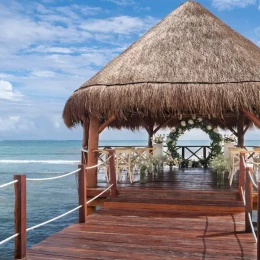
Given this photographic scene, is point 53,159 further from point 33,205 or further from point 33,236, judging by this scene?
point 33,236

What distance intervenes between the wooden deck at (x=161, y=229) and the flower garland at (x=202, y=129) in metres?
3.53

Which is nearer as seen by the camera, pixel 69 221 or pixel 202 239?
pixel 202 239

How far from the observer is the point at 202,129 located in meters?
12.0

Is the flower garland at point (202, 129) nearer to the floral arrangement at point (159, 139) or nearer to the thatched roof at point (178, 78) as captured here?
the floral arrangement at point (159, 139)

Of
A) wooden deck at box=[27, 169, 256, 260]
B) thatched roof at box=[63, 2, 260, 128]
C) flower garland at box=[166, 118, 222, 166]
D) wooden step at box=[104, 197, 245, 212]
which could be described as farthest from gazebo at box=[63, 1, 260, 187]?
flower garland at box=[166, 118, 222, 166]

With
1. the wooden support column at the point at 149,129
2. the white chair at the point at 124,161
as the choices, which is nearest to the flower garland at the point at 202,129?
the wooden support column at the point at 149,129

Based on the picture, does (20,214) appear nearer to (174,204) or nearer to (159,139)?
(174,204)

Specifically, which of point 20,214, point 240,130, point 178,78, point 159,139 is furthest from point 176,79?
point 240,130

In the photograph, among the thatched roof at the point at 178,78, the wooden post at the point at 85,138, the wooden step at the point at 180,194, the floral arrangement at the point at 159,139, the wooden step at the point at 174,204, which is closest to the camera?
the wooden step at the point at 174,204

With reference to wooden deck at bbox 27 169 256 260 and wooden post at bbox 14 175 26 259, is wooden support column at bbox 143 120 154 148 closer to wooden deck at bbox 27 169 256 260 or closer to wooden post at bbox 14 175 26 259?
wooden deck at bbox 27 169 256 260

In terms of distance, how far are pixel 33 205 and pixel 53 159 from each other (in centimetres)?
2575

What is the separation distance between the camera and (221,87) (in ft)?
24.4

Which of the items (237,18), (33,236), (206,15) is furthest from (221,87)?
(237,18)

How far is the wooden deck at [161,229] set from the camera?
4305mm
